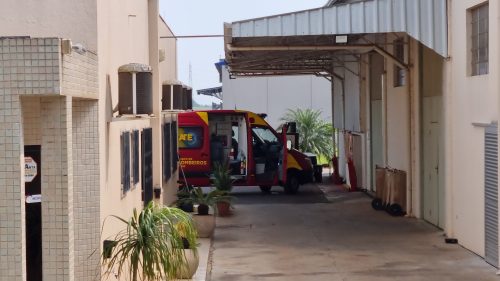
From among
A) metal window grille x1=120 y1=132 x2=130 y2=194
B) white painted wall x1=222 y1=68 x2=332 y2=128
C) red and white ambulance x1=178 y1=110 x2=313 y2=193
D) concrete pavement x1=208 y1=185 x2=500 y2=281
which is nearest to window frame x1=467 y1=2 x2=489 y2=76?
concrete pavement x1=208 y1=185 x2=500 y2=281

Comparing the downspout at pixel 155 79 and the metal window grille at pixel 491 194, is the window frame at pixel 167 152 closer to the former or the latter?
the downspout at pixel 155 79

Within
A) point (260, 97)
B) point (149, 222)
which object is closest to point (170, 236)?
point (149, 222)

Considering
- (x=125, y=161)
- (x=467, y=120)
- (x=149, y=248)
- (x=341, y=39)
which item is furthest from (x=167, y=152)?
(x=149, y=248)

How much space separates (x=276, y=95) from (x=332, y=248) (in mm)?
32533

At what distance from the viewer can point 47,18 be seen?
26.8 feet

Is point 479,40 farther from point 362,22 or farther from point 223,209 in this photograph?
point 223,209

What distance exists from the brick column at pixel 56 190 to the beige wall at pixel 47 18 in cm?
137

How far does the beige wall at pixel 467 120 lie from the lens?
41.5 feet

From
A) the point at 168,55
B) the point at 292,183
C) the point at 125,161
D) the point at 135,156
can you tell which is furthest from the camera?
the point at 292,183

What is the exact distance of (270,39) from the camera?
61.7ft

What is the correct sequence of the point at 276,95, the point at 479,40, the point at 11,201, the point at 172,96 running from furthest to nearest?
the point at 276,95 < the point at 172,96 < the point at 479,40 < the point at 11,201

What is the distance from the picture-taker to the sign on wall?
7.85m

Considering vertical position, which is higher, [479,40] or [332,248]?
[479,40]

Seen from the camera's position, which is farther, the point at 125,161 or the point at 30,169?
the point at 125,161
